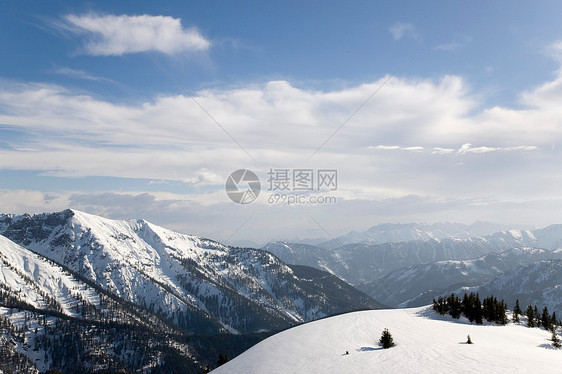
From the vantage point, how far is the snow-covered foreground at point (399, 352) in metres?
23.5

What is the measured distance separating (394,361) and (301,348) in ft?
32.0

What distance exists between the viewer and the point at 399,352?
27531 millimetres

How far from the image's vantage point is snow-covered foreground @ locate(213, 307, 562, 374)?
2352 centimetres

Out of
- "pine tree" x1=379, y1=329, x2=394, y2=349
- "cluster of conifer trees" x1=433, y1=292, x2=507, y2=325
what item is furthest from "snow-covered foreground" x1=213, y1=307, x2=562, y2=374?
"cluster of conifer trees" x1=433, y1=292, x2=507, y2=325

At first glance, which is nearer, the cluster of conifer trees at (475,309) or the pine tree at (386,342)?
the pine tree at (386,342)

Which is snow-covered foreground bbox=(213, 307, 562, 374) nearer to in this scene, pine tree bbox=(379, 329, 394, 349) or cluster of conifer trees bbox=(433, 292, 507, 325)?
pine tree bbox=(379, 329, 394, 349)

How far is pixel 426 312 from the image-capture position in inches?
2192

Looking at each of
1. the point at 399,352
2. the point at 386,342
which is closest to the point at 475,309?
the point at 386,342

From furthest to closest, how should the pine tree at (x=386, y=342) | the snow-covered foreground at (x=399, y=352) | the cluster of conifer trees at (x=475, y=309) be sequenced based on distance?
1. the cluster of conifer trees at (x=475, y=309)
2. the pine tree at (x=386, y=342)
3. the snow-covered foreground at (x=399, y=352)

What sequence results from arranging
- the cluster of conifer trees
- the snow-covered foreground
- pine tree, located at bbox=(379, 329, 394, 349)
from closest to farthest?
the snow-covered foreground → pine tree, located at bbox=(379, 329, 394, 349) → the cluster of conifer trees

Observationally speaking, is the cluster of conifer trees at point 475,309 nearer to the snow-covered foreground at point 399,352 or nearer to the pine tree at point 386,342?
the snow-covered foreground at point 399,352

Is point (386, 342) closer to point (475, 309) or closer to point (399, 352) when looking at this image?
point (399, 352)

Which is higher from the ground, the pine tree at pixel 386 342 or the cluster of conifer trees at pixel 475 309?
the pine tree at pixel 386 342

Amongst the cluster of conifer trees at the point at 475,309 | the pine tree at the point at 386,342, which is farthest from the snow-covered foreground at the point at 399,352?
the cluster of conifer trees at the point at 475,309
